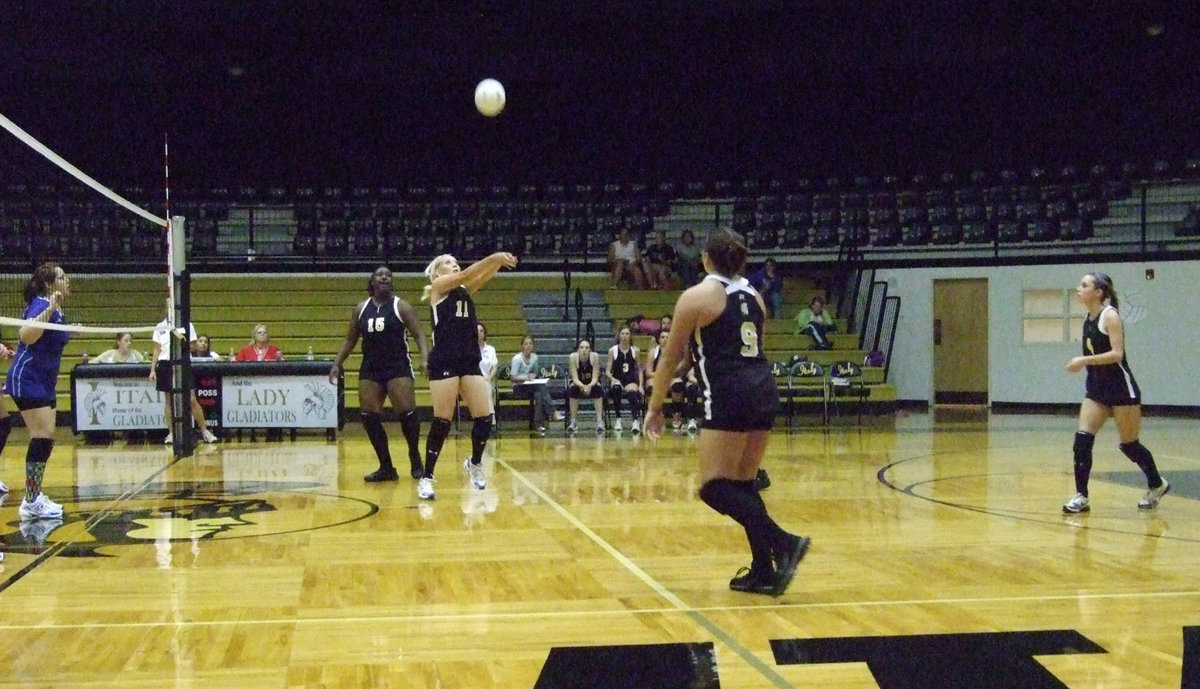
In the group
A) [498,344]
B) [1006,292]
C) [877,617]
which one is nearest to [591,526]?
[877,617]

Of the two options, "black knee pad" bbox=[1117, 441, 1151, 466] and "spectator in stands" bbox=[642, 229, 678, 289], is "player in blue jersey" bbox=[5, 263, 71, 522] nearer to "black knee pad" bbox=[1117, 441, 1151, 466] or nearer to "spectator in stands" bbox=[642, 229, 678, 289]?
"black knee pad" bbox=[1117, 441, 1151, 466]

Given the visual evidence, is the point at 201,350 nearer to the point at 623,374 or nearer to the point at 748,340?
the point at 623,374

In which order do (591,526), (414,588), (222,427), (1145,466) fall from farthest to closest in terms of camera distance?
(222,427), (1145,466), (591,526), (414,588)

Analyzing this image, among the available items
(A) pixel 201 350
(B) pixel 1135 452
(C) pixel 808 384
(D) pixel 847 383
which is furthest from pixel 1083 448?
(A) pixel 201 350

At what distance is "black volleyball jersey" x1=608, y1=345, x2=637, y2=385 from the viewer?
56.5 ft

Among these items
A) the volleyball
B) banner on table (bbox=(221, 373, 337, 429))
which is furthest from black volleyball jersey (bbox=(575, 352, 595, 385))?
the volleyball

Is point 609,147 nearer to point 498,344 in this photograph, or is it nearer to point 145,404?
point 498,344

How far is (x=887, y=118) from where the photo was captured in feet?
84.4

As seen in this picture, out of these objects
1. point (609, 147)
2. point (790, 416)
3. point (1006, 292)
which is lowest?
point (790, 416)

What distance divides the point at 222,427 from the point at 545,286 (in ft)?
26.9

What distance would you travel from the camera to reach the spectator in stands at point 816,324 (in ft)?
68.6

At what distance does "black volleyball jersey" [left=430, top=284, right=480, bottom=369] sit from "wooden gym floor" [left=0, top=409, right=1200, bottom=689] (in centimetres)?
107

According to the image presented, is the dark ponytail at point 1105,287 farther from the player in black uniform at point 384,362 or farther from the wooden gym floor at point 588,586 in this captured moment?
the player in black uniform at point 384,362

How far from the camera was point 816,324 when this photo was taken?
21.0 m
